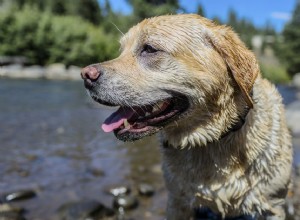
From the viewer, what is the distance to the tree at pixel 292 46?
62531mm

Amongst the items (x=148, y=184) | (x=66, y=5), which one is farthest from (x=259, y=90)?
(x=66, y=5)

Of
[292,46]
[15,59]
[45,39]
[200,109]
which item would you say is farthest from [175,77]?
[292,46]

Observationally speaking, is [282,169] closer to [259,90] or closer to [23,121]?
[259,90]

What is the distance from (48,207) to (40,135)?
4.84 metres

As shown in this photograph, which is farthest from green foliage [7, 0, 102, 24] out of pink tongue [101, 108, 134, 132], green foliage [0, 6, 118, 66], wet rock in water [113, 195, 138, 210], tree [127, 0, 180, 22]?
pink tongue [101, 108, 134, 132]

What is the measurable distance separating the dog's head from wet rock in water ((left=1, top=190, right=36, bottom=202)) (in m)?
3.04

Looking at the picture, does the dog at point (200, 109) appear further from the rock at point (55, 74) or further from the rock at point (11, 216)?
the rock at point (55, 74)

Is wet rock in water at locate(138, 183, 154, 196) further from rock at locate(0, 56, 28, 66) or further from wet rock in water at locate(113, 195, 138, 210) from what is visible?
rock at locate(0, 56, 28, 66)

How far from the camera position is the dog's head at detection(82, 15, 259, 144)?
3.48m

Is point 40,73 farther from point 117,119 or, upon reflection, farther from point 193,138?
point 193,138

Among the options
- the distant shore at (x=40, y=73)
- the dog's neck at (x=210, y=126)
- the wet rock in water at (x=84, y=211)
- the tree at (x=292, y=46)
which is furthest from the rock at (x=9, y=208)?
the tree at (x=292, y=46)

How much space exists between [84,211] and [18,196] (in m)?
1.25

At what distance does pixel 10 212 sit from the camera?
17.5ft

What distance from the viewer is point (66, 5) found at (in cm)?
6994
